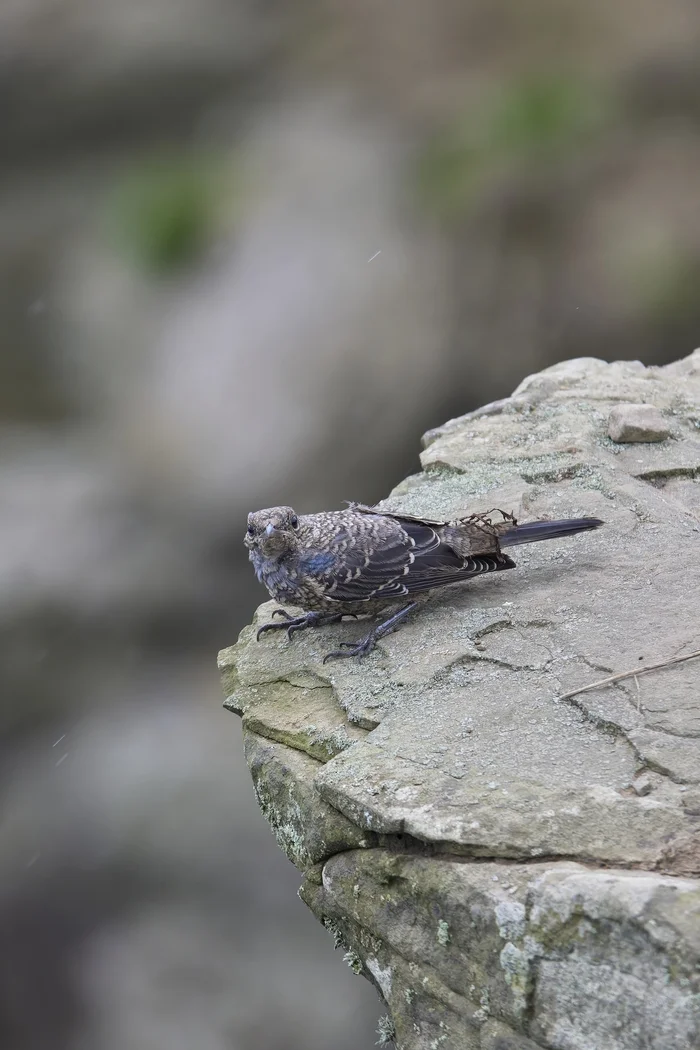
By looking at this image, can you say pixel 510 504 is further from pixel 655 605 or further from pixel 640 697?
pixel 640 697

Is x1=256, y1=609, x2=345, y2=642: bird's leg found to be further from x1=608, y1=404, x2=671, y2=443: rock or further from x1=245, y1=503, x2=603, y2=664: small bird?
x1=608, y1=404, x2=671, y2=443: rock

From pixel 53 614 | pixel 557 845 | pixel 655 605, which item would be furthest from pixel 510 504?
pixel 53 614

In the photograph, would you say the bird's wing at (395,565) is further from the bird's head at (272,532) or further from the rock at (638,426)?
the rock at (638,426)

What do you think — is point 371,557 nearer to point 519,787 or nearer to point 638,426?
point 519,787

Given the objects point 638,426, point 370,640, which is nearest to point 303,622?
point 370,640

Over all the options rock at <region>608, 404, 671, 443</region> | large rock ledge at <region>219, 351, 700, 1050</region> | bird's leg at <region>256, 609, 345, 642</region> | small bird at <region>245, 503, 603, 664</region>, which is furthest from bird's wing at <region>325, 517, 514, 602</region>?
rock at <region>608, 404, 671, 443</region>

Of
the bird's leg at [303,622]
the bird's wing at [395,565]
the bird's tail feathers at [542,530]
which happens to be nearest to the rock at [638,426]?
the bird's tail feathers at [542,530]
